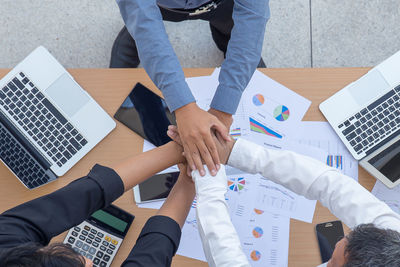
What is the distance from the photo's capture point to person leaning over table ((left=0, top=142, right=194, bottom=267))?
65 cm

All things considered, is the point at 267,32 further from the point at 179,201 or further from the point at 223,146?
the point at 179,201

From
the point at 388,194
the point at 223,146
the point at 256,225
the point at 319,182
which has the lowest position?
the point at 388,194

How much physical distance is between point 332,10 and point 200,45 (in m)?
0.57

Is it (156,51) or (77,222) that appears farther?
(156,51)

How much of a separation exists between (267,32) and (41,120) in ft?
3.28

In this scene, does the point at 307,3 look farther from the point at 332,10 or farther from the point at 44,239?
the point at 44,239

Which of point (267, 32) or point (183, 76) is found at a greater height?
point (183, 76)

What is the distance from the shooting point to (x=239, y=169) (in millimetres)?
979

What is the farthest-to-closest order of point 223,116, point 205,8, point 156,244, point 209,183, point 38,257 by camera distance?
point 205,8
point 223,116
point 209,183
point 156,244
point 38,257

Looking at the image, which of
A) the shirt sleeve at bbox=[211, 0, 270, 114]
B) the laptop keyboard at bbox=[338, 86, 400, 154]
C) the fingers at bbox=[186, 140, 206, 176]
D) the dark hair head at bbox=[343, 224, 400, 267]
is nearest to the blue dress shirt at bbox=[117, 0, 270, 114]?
the shirt sleeve at bbox=[211, 0, 270, 114]

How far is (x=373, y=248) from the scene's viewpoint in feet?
2.28

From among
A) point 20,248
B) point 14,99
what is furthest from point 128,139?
point 20,248

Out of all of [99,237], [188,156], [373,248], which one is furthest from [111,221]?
[373,248]

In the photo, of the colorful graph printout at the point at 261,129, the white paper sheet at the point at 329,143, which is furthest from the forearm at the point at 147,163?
the white paper sheet at the point at 329,143
